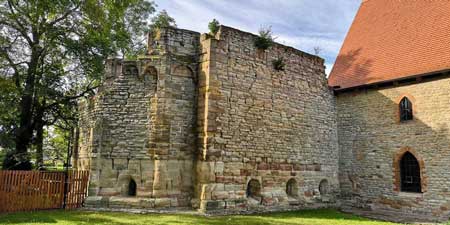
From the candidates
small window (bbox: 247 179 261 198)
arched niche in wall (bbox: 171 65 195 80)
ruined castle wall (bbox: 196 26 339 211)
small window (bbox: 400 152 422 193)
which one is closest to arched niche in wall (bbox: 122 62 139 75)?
arched niche in wall (bbox: 171 65 195 80)

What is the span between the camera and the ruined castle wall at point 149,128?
10219 mm

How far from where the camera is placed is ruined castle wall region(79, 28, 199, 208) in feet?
33.5

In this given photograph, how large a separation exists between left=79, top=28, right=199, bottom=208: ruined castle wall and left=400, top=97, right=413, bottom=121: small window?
8.09 metres

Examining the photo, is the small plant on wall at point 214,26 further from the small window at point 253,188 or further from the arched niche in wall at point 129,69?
the small window at point 253,188

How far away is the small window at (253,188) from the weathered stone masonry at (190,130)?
0.11ft

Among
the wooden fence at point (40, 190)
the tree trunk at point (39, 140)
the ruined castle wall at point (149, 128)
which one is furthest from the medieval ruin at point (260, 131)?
the tree trunk at point (39, 140)

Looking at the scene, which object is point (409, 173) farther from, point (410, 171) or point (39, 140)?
point (39, 140)

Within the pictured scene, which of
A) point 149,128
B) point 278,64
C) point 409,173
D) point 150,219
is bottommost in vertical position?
point 150,219

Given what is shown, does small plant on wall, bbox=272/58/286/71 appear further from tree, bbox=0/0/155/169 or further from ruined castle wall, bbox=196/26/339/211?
tree, bbox=0/0/155/169

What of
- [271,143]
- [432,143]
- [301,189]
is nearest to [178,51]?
[271,143]

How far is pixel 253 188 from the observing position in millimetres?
11375

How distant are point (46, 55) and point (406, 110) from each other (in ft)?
53.7

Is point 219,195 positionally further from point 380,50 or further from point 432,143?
point 380,50

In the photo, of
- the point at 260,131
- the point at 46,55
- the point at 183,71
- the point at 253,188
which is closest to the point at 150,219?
the point at 253,188
